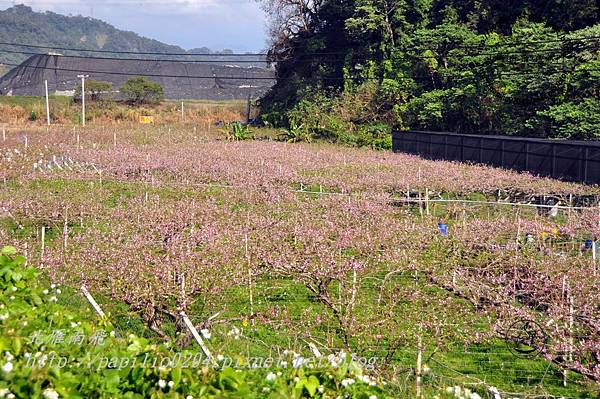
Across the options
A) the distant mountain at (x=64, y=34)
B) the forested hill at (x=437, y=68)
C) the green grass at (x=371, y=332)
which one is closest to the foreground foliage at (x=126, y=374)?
the green grass at (x=371, y=332)

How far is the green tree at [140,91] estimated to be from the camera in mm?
51500

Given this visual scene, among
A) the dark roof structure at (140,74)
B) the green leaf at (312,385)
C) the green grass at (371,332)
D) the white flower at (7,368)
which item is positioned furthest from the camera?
the dark roof structure at (140,74)

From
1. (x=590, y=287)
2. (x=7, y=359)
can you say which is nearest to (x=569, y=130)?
(x=590, y=287)

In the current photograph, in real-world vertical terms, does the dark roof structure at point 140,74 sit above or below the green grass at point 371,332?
above

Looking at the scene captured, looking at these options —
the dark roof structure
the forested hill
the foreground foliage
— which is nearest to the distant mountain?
the dark roof structure

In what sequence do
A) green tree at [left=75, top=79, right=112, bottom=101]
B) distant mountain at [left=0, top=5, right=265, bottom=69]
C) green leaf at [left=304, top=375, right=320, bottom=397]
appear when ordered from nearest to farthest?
green leaf at [left=304, top=375, right=320, bottom=397], green tree at [left=75, top=79, right=112, bottom=101], distant mountain at [left=0, top=5, right=265, bottom=69]

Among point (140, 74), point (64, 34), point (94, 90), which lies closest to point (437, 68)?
point (94, 90)

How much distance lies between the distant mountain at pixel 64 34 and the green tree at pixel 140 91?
7989 cm

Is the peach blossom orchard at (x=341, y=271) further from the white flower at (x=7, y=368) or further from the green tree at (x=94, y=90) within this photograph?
the green tree at (x=94, y=90)

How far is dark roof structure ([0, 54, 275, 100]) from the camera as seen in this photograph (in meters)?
61.2

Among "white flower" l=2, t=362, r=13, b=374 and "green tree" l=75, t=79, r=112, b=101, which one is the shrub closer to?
"green tree" l=75, t=79, r=112, b=101

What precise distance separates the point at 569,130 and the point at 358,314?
18744 mm

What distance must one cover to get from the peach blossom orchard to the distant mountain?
120519 mm

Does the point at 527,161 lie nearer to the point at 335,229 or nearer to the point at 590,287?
the point at 335,229
